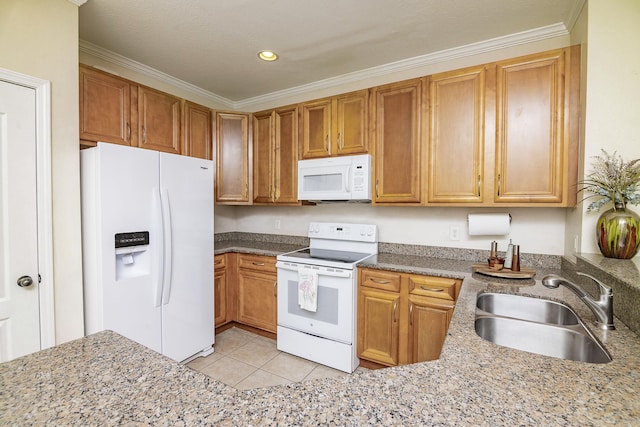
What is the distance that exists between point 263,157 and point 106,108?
135cm

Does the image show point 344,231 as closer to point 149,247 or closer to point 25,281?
point 149,247

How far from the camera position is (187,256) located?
241 centimetres

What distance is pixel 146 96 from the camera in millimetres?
2434

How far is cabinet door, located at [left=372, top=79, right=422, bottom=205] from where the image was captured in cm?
228

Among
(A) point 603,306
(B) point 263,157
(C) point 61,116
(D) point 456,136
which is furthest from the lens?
(B) point 263,157

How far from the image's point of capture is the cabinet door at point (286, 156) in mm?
2848

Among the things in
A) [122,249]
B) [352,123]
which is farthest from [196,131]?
[352,123]

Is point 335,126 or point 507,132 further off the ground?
point 335,126

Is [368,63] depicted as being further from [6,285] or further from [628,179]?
[6,285]

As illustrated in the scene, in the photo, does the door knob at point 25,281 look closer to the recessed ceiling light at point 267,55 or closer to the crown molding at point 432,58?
the recessed ceiling light at point 267,55

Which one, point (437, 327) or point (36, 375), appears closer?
point (36, 375)

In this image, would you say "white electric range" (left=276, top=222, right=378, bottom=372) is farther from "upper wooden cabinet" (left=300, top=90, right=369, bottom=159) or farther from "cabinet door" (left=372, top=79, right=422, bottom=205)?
"upper wooden cabinet" (left=300, top=90, right=369, bottom=159)

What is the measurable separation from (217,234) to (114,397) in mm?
3018

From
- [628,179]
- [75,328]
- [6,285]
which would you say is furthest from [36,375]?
[628,179]
